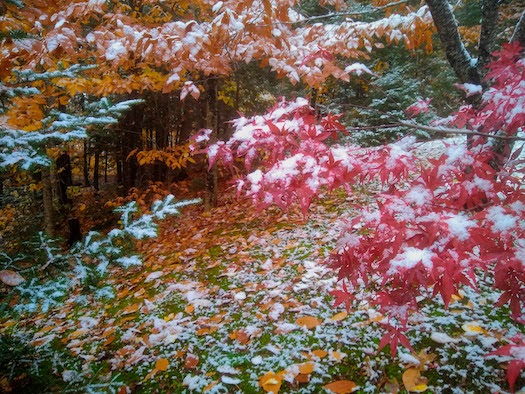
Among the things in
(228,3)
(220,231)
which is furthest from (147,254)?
(228,3)

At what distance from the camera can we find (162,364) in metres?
2.94

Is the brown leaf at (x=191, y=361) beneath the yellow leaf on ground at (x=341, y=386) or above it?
beneath

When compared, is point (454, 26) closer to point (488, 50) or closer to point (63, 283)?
point (488, 50)

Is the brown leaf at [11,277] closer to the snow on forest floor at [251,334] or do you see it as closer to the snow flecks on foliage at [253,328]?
the snow on forest floor at [251,334]

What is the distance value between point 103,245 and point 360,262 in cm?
176

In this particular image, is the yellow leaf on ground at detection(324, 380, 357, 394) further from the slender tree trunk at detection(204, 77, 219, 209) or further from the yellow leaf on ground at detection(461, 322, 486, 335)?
the slender tree trunk at detection(204, 77, 219, 209)

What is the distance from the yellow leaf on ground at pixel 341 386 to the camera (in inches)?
92.4

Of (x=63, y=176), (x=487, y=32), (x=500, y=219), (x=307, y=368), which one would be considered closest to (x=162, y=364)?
(x=307, y=368)

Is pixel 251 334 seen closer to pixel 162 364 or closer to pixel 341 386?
pixel 162 364

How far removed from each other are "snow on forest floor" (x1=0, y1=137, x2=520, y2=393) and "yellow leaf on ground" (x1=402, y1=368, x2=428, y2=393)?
13mm

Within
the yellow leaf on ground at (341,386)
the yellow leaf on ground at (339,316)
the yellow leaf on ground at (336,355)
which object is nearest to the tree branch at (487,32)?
the yellow leaf on ground at (339,316)

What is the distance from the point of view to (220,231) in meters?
5.89

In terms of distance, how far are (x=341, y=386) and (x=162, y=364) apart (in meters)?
1.49

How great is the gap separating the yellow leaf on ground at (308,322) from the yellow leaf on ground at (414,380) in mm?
841
